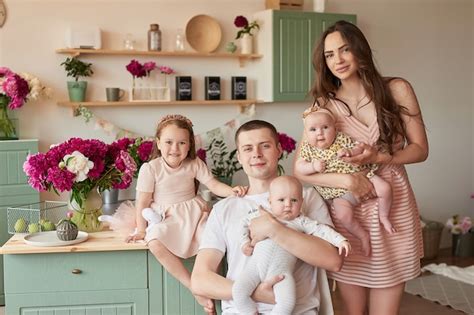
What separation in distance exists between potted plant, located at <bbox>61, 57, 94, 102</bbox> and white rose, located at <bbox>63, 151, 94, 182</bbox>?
2052 millimetres

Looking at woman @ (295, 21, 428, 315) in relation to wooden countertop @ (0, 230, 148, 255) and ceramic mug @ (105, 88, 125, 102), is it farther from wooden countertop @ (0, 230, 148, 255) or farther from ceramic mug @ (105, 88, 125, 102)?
ceramic mug @ (105, 88, 125, 102)

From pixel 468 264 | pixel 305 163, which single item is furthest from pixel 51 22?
pixel 468 264

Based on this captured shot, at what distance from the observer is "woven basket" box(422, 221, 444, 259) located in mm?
5734

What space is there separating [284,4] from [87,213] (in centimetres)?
286

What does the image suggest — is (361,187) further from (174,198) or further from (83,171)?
(83,171)

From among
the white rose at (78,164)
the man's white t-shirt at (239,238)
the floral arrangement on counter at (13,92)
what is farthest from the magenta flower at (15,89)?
the man's white t-shirt at (239,238)

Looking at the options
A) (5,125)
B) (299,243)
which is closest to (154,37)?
(5,125)

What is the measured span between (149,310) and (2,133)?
238 centimetres

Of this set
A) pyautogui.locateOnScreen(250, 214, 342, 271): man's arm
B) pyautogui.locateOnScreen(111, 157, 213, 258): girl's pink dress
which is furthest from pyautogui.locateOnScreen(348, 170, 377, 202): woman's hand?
pyautogui.locateOnScreen(111, 157, 213, 258): girl's pink dress

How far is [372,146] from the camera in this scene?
8.01 ft

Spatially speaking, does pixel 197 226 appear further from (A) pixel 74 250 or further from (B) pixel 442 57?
(B) pixel 442 57

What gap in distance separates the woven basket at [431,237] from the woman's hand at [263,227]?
3.75 m

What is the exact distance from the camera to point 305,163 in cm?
257

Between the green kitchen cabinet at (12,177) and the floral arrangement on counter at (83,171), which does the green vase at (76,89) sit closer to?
the green kitchen cabinet at (12,177)
